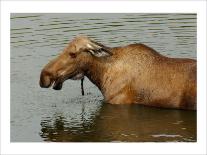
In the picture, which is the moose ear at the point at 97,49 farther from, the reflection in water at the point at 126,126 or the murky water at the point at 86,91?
the reflection in water at the point at 126,126

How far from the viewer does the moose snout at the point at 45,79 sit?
1841 cm

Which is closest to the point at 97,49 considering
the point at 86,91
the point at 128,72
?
the point at 128,72

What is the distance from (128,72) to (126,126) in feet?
6.12

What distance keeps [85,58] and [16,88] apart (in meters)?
1.85

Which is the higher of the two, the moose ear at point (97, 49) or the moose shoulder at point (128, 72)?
the moose ear at point (97, 49)

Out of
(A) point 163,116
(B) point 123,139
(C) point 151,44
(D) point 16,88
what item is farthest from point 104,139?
(C) point 151,44

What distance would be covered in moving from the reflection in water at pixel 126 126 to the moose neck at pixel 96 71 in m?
0.88

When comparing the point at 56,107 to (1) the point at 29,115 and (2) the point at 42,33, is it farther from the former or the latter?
(2) the point at 42,33

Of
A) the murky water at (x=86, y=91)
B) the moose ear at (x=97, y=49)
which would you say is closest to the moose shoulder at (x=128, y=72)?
the moose ear at (x=97, y=49)

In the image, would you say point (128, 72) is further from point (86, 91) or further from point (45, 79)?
point (45, 79)

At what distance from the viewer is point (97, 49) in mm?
18484

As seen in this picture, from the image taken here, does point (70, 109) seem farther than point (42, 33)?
No

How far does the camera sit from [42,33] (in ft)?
68.4

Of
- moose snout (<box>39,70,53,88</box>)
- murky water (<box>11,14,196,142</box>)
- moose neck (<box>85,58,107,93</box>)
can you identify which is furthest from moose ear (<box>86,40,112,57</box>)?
moose snout (<box>39,70,53,88</box>)
